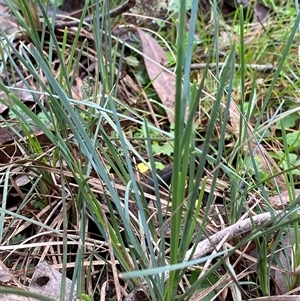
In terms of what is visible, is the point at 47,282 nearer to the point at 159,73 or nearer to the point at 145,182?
the point at 145,182

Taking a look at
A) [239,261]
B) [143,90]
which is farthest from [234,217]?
[143,90]

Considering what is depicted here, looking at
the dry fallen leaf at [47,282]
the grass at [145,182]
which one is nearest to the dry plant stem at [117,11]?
the grass at [145,182]

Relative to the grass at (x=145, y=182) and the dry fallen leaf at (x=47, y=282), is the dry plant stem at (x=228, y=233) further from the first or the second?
the dry fallen leaf at (x=47, y=282)

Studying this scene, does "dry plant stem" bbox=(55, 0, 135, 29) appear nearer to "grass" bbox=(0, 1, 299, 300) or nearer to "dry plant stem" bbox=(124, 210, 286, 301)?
"grass" bbox=(0, 1, 299, 300)

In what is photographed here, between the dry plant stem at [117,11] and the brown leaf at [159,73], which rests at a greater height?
the dry plant stem at [117,11]

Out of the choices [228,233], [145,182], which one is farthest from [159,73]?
[228,233]
